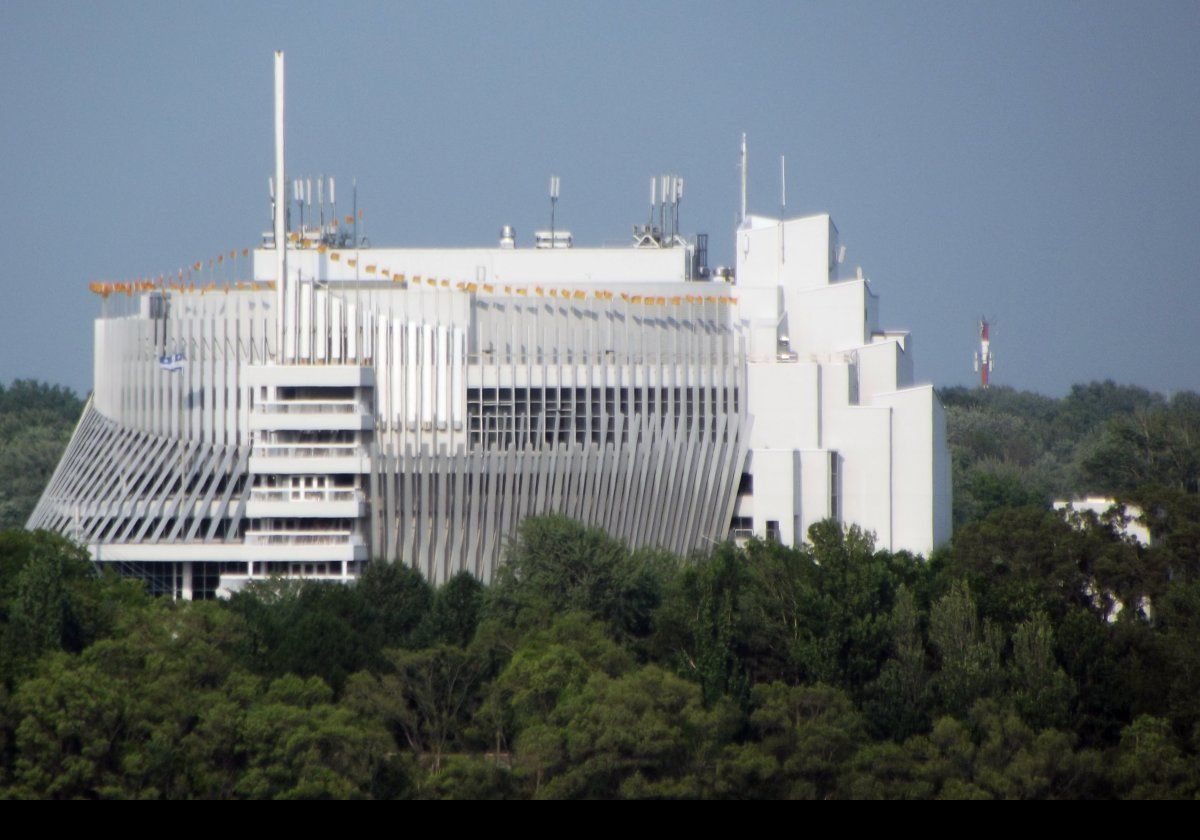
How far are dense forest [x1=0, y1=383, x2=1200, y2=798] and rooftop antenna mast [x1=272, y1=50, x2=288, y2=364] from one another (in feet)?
46.1

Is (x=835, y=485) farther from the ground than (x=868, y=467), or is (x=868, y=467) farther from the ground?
(x=868, y=467)

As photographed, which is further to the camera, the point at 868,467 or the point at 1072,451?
the point at 1072,451

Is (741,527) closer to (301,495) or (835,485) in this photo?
(835,485)

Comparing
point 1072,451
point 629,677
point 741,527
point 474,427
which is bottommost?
point 629,677

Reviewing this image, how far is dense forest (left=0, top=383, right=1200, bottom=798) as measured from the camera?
48.5 m

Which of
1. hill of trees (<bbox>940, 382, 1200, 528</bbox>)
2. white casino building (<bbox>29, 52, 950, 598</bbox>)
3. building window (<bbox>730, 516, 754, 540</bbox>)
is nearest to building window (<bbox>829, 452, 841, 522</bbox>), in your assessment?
white casino building (<bbox>29, 52, 950, 598</bbox>)

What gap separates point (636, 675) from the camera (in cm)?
5409

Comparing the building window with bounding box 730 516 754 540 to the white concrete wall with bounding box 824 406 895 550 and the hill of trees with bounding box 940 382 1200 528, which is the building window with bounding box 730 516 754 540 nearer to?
the white concrete wall with bounding box 824 406 895 550

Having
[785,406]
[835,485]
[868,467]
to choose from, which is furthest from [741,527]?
[868,467]

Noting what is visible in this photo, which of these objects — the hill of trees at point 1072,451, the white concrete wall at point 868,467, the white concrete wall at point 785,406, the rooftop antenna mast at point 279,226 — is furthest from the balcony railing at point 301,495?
the hill of trees at point 1072,451

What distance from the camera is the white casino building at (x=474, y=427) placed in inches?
2958

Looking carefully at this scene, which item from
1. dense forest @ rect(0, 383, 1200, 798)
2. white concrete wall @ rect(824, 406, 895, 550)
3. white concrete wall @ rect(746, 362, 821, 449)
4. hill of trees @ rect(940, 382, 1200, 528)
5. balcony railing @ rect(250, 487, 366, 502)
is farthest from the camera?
hill of trees @ rect(940, 382, 1200, 528)

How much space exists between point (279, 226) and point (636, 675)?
107 feet

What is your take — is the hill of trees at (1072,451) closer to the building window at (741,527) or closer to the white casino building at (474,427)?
the white casino building at (474,427)
